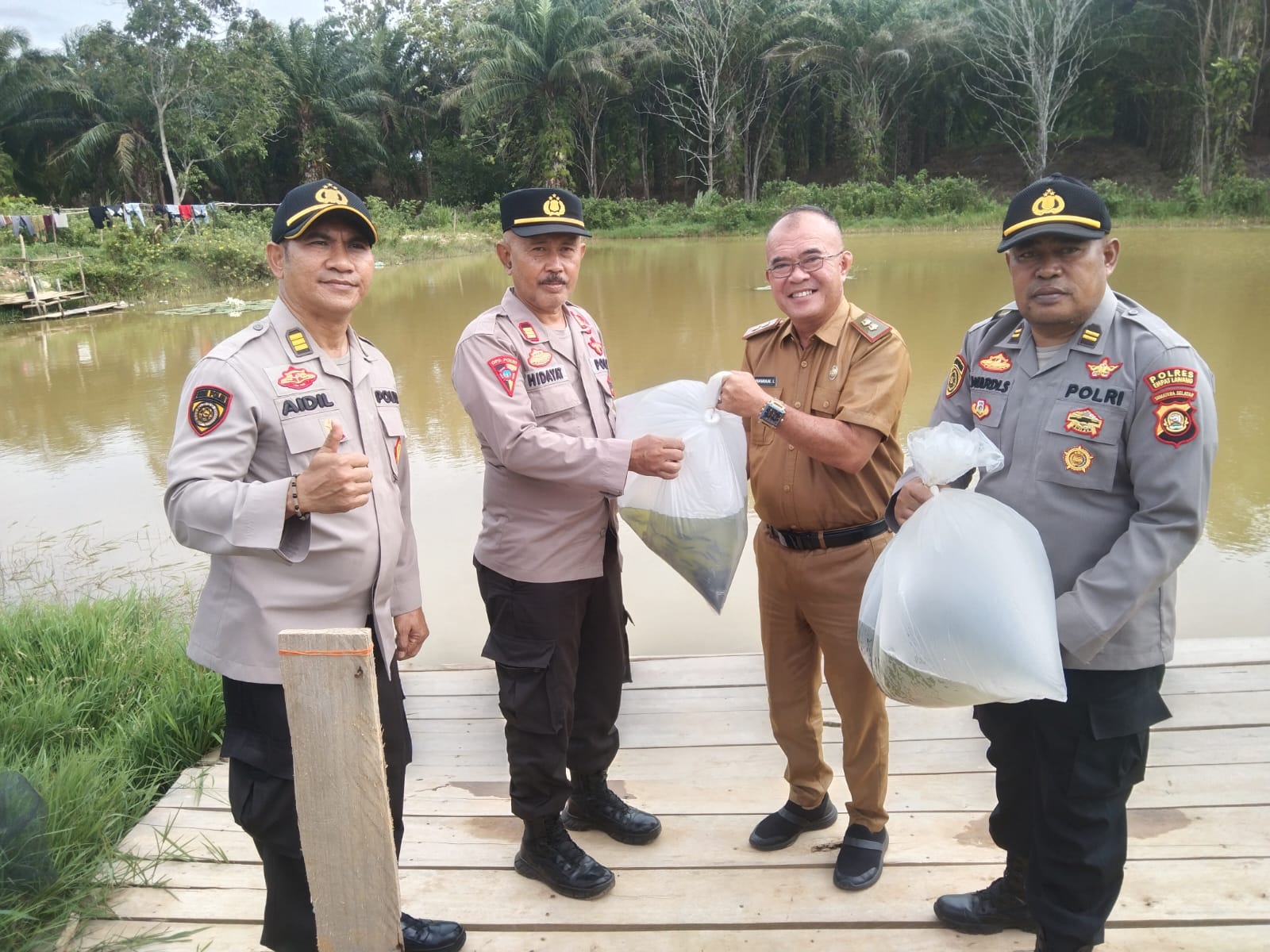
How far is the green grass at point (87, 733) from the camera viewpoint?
6.22 feet

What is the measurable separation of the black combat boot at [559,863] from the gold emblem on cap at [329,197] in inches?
53.3

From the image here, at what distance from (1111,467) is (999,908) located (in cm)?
90

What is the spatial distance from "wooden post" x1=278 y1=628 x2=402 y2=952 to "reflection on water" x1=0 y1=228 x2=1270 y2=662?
2.75 metres

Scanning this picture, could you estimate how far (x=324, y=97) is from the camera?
26438mm

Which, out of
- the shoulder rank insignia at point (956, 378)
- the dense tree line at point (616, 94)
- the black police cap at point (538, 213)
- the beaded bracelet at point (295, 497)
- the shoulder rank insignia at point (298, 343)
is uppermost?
the dense tree line at point (616, 94)

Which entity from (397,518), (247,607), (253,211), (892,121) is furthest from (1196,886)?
(892,121)

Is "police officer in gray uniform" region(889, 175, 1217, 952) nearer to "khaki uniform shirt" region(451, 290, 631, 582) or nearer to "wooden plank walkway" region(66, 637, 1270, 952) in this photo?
"wooden plank walkway" region(66, 637, 1270, 952)

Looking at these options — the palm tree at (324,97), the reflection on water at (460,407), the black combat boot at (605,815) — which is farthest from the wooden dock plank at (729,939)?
the palm tree at (324,97)

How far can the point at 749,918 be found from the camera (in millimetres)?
1906

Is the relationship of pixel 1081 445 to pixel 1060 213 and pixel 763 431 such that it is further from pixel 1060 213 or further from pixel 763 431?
pixel 763 431

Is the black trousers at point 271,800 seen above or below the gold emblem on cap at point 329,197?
below

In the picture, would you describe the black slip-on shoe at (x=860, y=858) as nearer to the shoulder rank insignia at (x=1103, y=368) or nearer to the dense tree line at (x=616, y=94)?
the shoulder rank insignia at (x=1103, y=368)

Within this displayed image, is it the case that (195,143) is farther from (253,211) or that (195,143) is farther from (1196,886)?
(1196,886)

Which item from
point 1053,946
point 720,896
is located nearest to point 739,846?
point 720,896
